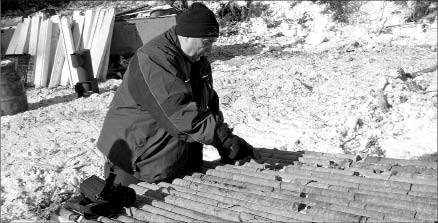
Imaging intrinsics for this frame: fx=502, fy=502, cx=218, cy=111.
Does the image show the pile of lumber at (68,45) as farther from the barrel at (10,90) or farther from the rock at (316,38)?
the rock at (316,38)

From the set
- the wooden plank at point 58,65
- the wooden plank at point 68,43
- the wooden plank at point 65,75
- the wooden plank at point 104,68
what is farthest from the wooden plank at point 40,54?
the wooden plank at point 104,68

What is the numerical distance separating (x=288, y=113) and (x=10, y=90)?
13.9ft

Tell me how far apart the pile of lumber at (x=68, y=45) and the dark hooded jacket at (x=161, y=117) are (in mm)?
6331

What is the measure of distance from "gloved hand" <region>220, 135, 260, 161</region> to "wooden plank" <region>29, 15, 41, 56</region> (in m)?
7.33

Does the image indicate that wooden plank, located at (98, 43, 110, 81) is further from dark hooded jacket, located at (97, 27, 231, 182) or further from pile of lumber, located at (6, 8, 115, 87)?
dark hooded jacket, located at (97, 27, 231, 182)

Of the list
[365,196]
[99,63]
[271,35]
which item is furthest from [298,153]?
[271,35]

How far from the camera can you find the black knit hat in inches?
125

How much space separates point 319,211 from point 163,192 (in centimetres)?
103

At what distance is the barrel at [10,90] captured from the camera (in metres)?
7.62

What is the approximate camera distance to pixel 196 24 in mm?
3168

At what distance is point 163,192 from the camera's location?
325 centimetres

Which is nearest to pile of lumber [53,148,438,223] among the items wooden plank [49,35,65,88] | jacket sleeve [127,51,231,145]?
jacket sleeve [127,51,231,145]

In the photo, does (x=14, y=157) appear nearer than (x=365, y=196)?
No

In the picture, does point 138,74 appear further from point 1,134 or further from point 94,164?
point 1,134
